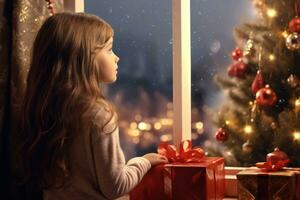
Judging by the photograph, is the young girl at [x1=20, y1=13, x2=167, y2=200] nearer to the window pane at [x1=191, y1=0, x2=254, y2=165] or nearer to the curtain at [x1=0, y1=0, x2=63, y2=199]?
the curtain at [x1=0, y1=0, x2=63, y2=199]

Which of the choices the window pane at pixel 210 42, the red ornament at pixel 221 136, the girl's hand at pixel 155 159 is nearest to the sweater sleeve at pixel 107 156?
the girl's hand at pixel 155 159

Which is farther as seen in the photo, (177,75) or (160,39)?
(160,39)

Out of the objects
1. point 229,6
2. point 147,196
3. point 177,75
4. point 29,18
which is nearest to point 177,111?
point 177,75

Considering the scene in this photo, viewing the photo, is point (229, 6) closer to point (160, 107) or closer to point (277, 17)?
point (160, 107)

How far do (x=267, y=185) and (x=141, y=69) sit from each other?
243 cm

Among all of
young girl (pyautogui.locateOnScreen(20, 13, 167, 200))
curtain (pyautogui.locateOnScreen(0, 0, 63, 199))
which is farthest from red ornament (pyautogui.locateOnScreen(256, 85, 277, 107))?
curtain (pyautogui.locateOnScreen(0, 0, 63, 199))

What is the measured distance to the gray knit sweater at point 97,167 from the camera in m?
1.19

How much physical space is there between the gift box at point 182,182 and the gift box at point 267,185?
0.28 ft

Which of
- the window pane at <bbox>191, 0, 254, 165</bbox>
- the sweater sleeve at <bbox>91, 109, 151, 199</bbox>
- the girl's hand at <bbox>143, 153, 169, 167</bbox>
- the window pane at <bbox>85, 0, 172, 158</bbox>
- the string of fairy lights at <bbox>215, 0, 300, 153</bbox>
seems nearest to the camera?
the sweater sleeve at <bbox>91, 109, 151, 199</bbox>

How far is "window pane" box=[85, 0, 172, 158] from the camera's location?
3609mm

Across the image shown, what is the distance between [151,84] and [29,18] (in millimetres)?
2469

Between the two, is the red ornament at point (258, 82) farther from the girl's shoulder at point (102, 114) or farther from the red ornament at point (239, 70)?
the girl's shoulder at point (102, 114)

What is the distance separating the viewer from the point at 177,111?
169 centimetres

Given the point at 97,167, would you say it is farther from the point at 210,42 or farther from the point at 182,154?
the point at 210,42
